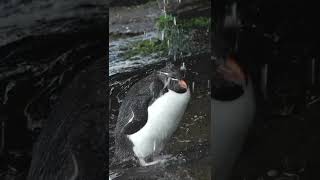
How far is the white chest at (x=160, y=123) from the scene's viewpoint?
2504 millimetres

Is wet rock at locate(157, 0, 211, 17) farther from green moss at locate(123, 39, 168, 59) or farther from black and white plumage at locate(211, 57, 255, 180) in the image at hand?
black and white plumage at locate(211, 57, 255, 180)

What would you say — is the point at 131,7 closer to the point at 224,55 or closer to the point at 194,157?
the point at 224,55

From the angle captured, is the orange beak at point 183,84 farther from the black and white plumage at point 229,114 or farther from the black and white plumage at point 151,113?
the black and white plumage at point 229,114

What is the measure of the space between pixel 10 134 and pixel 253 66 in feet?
4.48

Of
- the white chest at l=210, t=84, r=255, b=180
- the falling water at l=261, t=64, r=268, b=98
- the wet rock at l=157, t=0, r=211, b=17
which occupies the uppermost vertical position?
the wet rock at l=157, t=0, r=211, b=17

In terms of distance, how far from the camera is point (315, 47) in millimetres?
2602

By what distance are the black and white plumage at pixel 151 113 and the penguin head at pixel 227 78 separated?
0.19 m

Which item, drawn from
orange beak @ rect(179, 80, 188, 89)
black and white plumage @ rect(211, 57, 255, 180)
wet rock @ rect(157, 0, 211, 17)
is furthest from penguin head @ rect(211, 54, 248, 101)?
wet rock @ rect(157, 0, 211, 17)

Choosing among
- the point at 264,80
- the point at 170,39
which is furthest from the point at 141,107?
the point at 264,80

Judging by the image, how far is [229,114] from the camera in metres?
2.61

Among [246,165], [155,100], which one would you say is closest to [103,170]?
[155,100]

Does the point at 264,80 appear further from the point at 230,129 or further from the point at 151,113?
the point at 151,113

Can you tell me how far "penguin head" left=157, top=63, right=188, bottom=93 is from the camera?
2.52m

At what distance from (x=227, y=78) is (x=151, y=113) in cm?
47
